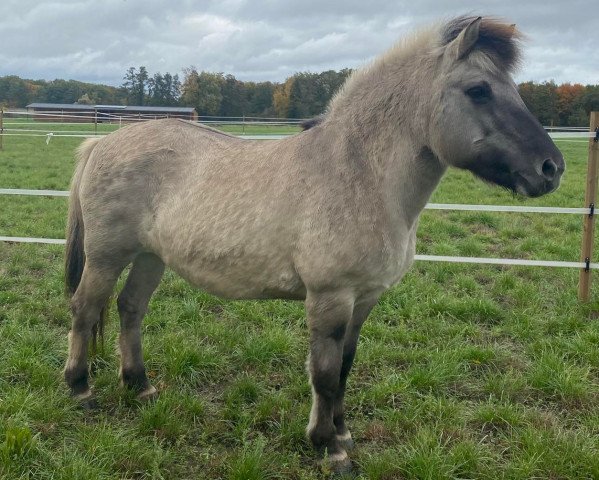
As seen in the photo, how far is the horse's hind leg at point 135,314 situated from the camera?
3.80m

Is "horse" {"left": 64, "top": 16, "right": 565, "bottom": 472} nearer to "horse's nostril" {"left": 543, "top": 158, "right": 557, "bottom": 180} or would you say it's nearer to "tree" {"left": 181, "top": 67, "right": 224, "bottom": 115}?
"horse's nostril" {"left": 543, "top": 158, "right": 557, "bottom": 180}

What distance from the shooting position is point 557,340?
15.1 feet

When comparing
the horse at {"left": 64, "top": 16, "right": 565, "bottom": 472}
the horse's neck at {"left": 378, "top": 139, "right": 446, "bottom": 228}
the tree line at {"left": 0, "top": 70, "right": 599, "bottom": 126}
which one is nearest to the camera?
the horse at {"left": 64, "top": 16, "right": 565, "bottom": 472}

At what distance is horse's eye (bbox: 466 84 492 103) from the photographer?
2.64 m

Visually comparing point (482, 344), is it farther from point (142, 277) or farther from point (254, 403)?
point (142, 277)

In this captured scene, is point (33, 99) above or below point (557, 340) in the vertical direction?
above

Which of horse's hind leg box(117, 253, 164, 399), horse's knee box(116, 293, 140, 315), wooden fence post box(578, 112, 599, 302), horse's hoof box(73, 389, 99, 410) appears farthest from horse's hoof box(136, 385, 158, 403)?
wooden fence post box(578, 112, 599, 302)

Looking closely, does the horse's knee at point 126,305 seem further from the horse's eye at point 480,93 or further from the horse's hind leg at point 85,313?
the horse's eye at point 480,93

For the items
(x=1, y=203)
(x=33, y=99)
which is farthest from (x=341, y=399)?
(x=33, y=99)

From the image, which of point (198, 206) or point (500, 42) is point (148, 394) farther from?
point (500, 42)

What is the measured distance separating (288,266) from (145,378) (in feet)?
5.11

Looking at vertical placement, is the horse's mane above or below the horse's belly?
above

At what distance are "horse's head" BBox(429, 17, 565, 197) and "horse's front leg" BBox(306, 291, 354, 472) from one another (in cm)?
97

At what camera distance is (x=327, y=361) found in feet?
9.77
